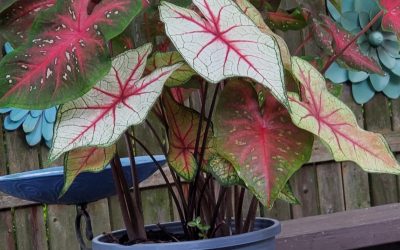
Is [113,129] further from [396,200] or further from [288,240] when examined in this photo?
[396,200]

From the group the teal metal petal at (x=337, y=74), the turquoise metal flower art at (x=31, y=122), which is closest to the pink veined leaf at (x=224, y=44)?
the turquoise metal flower art at (x=31, y=122)

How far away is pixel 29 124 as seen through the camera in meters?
2.01

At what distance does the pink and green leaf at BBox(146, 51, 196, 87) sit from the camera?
2.58 ft

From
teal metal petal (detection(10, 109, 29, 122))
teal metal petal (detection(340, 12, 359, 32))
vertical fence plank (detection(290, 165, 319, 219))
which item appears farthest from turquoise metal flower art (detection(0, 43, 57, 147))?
teal metal petal (detection(340, 12, 359, 32))

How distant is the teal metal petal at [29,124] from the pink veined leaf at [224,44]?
1.39 meters

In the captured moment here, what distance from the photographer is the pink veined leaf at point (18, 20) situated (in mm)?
792

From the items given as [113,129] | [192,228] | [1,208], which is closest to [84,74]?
[113,129]

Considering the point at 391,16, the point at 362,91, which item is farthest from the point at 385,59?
the point at 391,16

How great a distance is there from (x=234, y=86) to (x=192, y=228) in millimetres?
206

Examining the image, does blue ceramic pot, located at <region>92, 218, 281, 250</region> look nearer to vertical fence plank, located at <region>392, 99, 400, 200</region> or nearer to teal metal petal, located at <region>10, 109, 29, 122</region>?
teal metal petal, located at <region>10, 109, 29, 122</region>

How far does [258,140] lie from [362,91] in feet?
6.23

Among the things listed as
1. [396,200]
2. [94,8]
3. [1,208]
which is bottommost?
[396,200]

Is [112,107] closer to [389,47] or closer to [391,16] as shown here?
[391,16]

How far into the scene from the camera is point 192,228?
863 millimetres
